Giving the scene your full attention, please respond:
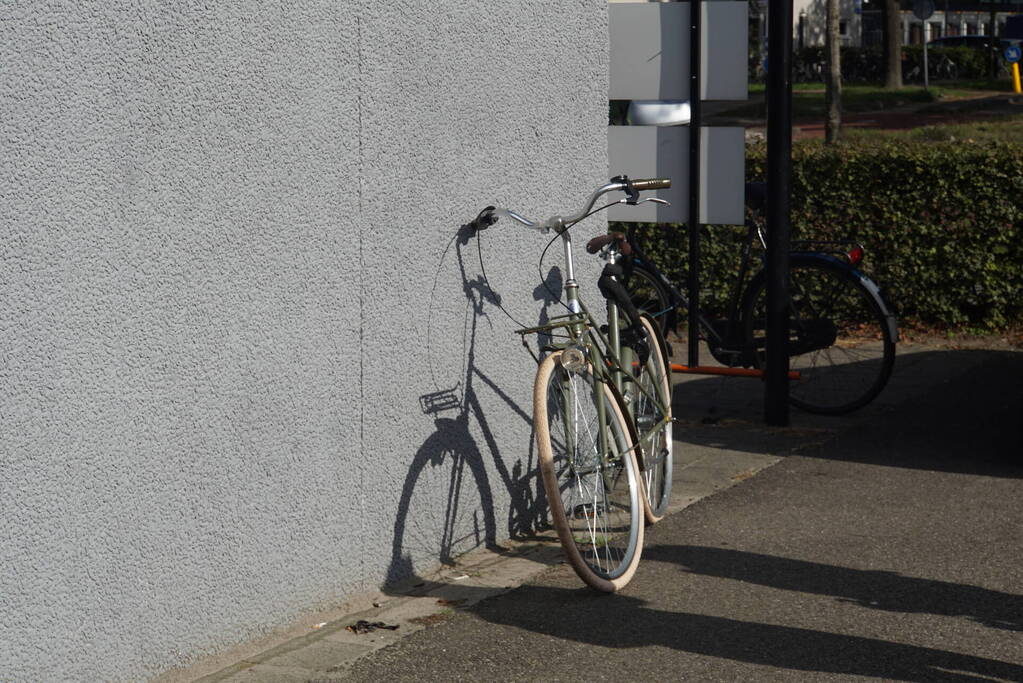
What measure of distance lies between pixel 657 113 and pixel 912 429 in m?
5.73

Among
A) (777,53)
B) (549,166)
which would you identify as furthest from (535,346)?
(777,53)

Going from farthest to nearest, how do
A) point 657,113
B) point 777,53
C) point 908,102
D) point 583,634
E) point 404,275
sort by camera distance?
point 908,102, point 657,113, point 777,53, point 404,275, point 583,634

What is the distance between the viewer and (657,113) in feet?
42.5

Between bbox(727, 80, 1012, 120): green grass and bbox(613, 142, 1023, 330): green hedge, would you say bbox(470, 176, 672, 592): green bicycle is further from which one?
bbox(727, 80, 1012, 120): green grass

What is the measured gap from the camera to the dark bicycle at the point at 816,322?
8.30 m

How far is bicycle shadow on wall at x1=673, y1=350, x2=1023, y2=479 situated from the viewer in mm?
7281

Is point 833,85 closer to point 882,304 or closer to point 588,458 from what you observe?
point 882,304

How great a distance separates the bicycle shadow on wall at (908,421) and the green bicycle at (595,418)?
6.01 feet

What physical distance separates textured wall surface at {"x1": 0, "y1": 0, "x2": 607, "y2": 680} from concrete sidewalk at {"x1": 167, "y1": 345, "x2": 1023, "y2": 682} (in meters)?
0.33

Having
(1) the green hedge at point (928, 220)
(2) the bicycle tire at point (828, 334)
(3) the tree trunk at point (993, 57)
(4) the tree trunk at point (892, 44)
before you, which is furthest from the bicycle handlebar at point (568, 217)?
(3) the tree trunk at point (993, 57)

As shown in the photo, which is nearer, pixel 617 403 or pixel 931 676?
pixel 931 676

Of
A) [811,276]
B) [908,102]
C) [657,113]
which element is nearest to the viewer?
[811,276]

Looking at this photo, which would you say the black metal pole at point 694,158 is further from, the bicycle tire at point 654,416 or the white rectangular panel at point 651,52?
the bicycle tire at point 654,416

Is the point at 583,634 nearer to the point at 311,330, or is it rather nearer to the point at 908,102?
the point at 311,330
